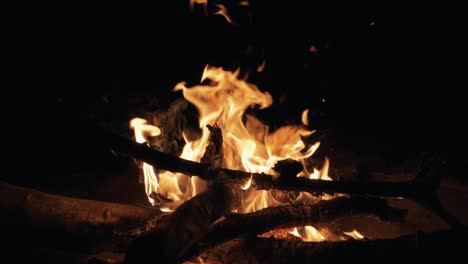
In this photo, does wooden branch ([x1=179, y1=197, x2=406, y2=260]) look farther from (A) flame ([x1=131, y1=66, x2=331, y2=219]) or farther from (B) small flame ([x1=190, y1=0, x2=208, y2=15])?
(B) small flame ([x1=190, y1=0, x2=208, y2=15])

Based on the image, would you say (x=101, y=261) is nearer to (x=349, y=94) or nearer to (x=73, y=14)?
(x=349, y=94)

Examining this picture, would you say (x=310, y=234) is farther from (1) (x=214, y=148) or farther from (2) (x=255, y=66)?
(2) (x=255, y=66)

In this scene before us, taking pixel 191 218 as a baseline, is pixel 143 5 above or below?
above

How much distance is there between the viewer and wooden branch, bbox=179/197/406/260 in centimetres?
246

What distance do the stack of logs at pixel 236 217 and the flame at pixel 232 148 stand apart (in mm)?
343

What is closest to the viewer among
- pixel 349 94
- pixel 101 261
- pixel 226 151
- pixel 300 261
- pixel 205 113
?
pixel 101 261

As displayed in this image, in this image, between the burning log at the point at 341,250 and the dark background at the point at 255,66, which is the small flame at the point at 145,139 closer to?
the burning log at the point at 341,250

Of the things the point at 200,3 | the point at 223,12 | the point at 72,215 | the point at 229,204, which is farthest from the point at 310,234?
the point at 200,3

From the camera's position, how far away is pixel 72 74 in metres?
5.73

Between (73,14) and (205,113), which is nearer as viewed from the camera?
(205,113)

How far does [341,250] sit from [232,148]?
1726 millimetres

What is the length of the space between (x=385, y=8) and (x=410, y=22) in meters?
0.38

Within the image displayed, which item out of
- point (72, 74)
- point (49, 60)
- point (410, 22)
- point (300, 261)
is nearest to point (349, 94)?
point (410, 22)

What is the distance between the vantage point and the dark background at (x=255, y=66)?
5.12 meters
